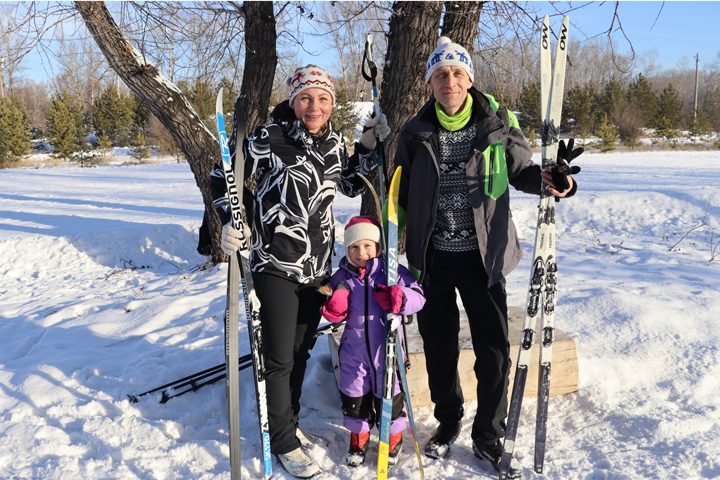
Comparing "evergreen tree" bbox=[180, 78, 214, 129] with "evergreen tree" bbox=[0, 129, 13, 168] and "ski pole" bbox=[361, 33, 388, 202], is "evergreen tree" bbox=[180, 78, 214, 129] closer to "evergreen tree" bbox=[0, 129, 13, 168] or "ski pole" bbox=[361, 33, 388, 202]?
"evergreen tree" bbox=[0, 129, 13, 168]

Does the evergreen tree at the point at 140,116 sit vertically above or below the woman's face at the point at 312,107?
above

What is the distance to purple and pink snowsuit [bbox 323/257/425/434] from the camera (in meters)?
2.32

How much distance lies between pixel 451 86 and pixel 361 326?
4.06 ft

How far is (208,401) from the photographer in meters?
2.89

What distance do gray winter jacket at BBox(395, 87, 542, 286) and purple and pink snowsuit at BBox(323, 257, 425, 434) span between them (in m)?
0.24

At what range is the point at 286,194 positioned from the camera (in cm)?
224

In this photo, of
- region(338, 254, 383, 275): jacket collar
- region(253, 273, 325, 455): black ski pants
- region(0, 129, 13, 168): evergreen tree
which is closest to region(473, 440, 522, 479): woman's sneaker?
region(253, 273, 325, 455): black ski pants

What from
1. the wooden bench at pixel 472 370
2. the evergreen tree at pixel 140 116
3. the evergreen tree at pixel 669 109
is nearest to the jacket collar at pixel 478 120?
the wooden bench at pixel 472 370

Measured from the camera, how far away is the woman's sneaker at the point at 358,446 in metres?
2.35

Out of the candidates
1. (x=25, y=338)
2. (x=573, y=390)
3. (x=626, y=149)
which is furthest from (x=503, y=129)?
(x=626, y=149)

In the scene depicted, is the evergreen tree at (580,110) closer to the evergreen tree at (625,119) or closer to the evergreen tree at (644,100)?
the evergreen tree at (625,119)

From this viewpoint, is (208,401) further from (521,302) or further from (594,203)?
(594,203)

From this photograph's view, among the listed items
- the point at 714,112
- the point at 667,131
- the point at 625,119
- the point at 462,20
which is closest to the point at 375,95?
the point at 462,20

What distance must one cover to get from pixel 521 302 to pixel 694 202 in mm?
5486
